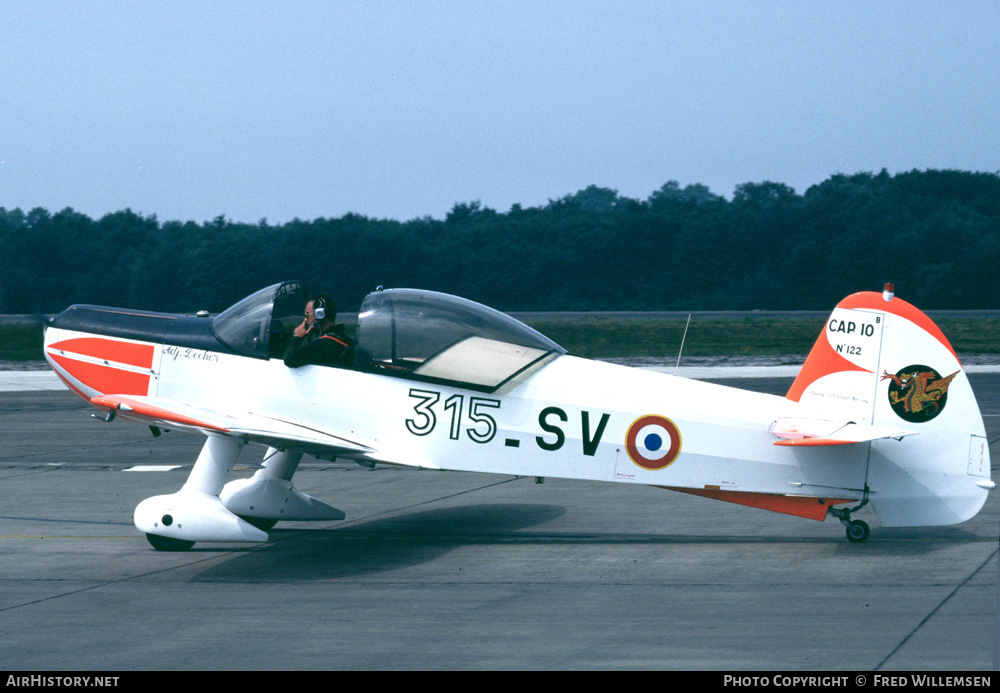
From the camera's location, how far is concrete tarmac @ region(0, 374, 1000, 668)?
619 centimetres

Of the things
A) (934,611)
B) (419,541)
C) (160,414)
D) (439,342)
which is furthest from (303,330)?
(934,611)

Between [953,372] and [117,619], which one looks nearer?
[117,619]

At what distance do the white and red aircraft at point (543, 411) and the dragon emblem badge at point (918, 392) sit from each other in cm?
2

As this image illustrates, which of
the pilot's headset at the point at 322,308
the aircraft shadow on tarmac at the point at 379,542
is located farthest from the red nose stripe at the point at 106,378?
the aircraft shadow on tarmac at the point at 379,542

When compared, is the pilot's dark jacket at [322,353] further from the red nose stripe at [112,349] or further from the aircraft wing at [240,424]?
the red nose stripe at [112,349]

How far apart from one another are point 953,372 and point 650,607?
3191mm

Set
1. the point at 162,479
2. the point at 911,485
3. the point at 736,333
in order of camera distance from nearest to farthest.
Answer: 1. the point at 911,485
2. the point at 162,479
3. the point at 736,333

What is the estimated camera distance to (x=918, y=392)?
8.48 metres

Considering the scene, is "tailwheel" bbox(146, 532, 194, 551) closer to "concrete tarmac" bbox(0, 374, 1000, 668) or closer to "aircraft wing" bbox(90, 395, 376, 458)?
"concrete tarmac" bbox(0, 374, 1000, 668)

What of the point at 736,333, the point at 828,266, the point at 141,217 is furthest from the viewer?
the point at 141,217

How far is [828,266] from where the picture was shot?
68312 millimetres

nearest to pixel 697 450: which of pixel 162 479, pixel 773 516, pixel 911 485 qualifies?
pixel 911 485

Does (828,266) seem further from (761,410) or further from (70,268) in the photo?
(761,410)

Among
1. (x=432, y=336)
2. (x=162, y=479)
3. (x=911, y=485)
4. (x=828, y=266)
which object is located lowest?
(x=162, y=479)
